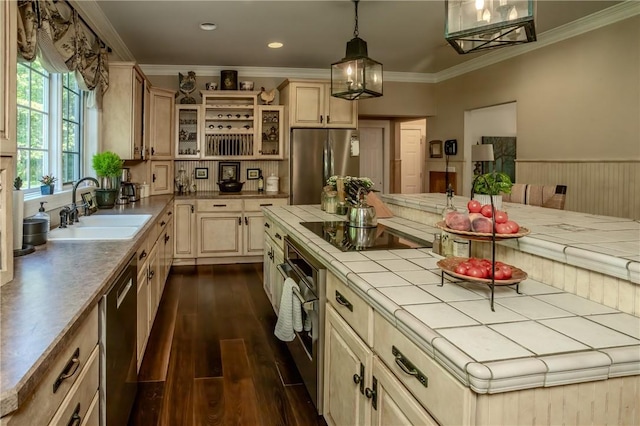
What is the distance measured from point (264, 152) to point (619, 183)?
4128mm

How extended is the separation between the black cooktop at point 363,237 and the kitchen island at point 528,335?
0.49 m

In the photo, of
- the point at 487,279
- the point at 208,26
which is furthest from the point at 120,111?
the point at 487,279

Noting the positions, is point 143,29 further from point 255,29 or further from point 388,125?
point 388,125

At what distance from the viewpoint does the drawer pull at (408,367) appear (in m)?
1.21

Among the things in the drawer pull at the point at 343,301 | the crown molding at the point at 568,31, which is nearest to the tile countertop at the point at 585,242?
the drawer pull at the point at 343,301

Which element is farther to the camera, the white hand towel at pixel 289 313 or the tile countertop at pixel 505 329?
the white hand towel at pixel 289 313

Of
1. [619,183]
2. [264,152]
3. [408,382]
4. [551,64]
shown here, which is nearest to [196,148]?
[264,152]

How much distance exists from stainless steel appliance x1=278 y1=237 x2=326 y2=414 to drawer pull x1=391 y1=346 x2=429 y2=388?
817mm

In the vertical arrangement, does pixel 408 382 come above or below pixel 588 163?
below

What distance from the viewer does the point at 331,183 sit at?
12.6 ft

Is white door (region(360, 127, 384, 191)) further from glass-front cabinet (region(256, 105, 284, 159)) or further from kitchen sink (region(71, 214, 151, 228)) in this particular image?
kitchen sink (region(71, 214, 151, 228))

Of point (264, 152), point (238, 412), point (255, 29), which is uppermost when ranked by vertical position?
point (255, 29)

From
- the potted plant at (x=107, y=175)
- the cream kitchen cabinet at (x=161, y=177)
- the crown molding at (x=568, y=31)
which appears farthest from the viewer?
the cream kitchen cabinet at (x=161, y=177)

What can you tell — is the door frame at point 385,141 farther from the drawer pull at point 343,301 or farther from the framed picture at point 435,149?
the drawer pull at point 343,301
